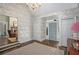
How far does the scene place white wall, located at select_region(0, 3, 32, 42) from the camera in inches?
72.7

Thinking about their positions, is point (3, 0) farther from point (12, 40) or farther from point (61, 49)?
point (61, 49)

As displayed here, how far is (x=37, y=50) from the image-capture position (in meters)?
1.88

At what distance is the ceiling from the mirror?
41 cm

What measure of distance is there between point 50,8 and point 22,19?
0.54 m

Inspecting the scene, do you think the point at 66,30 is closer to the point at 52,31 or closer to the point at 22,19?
the point at 52,31

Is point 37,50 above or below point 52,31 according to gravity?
below

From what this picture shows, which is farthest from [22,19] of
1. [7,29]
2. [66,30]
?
[66,30]

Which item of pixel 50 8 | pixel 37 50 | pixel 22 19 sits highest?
pixel 50 8

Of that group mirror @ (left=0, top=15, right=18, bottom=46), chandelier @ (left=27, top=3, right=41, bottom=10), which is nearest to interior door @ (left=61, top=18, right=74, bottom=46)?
chandelier @ (left=27, top=3, right=41, bottom=10)

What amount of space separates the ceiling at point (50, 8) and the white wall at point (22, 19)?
153mm

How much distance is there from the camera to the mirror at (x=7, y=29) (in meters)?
1.82

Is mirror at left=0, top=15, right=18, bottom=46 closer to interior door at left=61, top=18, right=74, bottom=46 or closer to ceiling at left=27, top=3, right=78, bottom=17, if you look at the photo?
ceiling at left=27, top=3, right=78, bottom=17

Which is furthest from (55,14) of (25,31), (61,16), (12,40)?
(12,40)

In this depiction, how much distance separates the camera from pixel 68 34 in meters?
1.85
